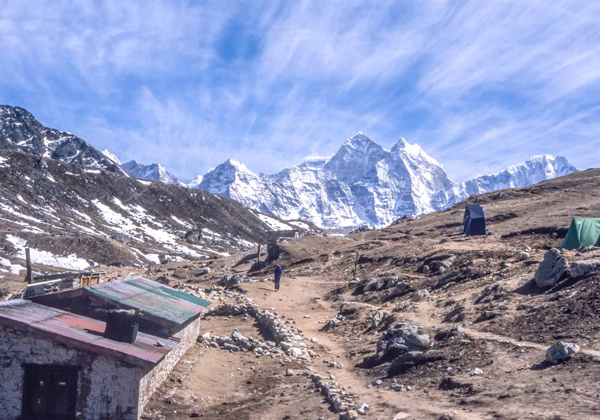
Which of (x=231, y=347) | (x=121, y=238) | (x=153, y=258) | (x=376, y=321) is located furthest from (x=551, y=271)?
(x=121, y=238)

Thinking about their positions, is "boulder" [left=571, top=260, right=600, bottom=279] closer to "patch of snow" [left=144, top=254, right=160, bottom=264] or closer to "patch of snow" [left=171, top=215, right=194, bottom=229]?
"patch of snow" [left=144, top=254, right=160, bottom=264]

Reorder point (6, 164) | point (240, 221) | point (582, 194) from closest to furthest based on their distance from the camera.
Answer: point (582, 194), point (6, 164), point (240, 221)

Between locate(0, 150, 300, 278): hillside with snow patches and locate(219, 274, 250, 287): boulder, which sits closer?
locate(219, 274, 250, 287): boulder

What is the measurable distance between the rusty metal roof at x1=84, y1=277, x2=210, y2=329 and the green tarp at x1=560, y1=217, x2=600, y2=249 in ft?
64.5

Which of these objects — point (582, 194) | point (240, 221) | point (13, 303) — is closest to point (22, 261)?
point (13, 303)

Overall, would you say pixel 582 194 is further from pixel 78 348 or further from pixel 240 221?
pixel 240 221

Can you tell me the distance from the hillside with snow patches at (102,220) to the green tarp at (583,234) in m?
53.7

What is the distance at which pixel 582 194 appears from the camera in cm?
5888

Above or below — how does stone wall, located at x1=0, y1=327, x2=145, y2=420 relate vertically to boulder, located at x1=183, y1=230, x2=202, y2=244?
below

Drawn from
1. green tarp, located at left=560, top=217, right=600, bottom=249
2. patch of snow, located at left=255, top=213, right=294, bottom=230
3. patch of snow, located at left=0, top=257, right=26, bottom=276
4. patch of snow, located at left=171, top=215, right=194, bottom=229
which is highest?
patch of snow, located at left=255, top=213, right=294, bottom=230

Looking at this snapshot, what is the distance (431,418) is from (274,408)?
4.45 m

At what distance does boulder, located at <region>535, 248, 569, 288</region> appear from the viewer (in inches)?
611

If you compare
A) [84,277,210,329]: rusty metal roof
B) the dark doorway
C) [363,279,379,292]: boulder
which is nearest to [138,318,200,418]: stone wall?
[84,277,210,329]: rusty metal roof

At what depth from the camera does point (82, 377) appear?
10766 millimetres
